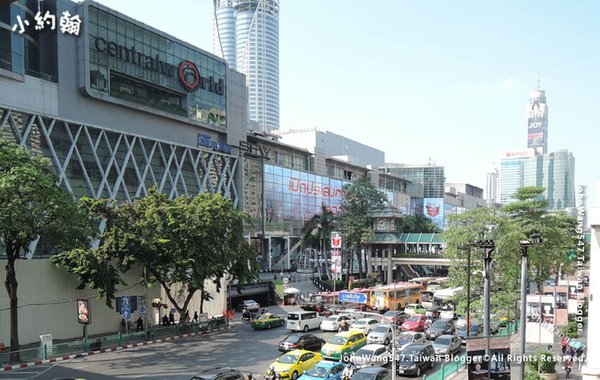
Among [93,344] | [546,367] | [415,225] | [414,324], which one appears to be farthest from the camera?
[415,225]

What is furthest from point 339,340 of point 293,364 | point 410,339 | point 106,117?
point 106,117

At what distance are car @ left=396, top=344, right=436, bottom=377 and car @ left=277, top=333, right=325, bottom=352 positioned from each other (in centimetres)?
620

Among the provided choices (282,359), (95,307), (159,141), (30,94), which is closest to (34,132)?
(30,94)

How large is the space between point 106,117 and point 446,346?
42262 mm

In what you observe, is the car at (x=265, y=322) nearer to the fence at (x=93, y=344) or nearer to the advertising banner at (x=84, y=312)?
the fence at (x=93, y=344)

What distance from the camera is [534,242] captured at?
18969 millimetres

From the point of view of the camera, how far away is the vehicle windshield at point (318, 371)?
2294 cm

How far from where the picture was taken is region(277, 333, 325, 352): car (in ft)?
99.2

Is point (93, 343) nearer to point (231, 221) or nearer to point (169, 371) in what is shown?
point (169, 371)

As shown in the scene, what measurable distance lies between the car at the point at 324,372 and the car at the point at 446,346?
8672 millimetres

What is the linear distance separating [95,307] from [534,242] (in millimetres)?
29937

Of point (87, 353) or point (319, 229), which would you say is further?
point (319, 229)

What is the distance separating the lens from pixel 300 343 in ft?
100

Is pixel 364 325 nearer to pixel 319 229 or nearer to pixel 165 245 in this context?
pixel 165 245
